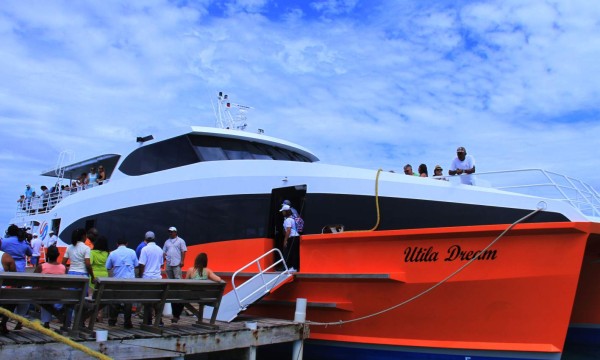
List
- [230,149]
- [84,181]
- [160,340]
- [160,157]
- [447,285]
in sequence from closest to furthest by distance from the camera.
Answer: [160,340], [447,285], [230,149], [160,157], [84,181]

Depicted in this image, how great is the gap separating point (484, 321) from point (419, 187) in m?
1.85

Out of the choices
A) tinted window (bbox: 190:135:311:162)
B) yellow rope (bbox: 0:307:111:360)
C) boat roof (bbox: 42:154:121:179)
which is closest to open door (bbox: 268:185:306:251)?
tinted window (bbox: 190:135:311:162)

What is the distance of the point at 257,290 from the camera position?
24.0 feet

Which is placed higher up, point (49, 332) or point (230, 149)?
point (230, 149)

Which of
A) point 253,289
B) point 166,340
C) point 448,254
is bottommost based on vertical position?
point 166,340

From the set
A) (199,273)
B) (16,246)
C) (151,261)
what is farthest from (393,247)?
(16,246)

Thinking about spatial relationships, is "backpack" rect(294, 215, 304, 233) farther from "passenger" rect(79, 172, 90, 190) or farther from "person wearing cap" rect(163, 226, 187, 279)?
"passenger" rect(79, 172, 90, 190)

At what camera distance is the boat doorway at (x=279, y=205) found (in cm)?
805

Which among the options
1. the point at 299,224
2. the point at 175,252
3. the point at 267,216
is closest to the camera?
the point at 299,224

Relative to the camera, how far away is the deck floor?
498 centimetres

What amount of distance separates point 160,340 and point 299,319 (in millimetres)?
2015

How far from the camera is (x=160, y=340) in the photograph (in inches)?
229

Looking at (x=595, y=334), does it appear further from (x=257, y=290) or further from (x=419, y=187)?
(x=257, y=290)

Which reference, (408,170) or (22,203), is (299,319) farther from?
(22,203)
